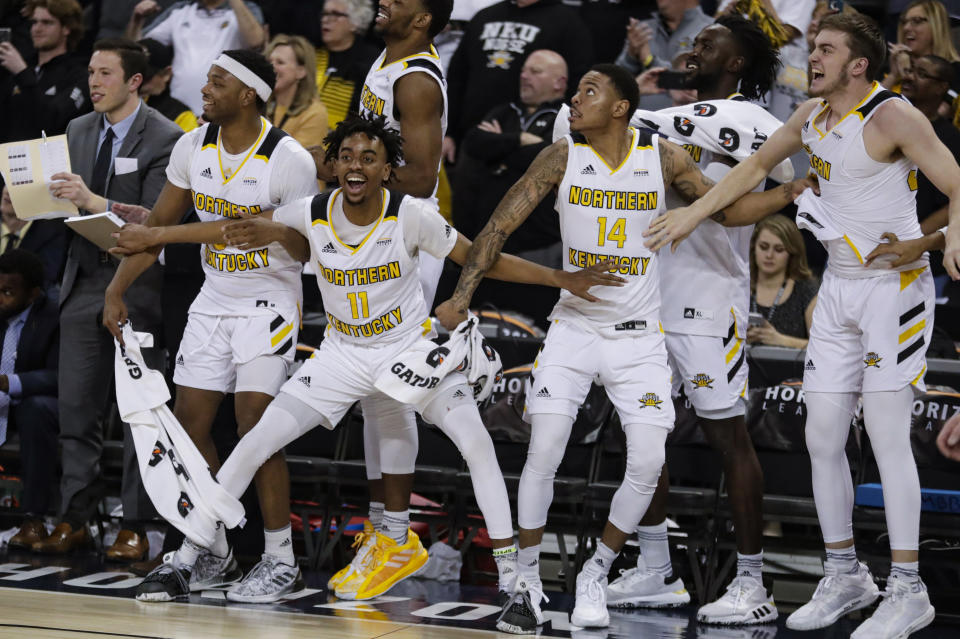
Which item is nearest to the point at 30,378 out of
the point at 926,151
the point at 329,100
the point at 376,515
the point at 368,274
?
the point at 376,515

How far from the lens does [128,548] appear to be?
6.38 metres

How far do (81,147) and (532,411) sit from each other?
3.02 m

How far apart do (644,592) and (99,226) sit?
2.94m

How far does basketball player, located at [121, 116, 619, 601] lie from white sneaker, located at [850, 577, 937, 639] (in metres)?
1.47

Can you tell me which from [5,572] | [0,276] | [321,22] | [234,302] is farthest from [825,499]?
[321,22]

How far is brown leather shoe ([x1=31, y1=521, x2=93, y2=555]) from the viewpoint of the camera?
6547mm

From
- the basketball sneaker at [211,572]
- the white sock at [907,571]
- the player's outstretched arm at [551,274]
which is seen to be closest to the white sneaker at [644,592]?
the white sock at [907,571]

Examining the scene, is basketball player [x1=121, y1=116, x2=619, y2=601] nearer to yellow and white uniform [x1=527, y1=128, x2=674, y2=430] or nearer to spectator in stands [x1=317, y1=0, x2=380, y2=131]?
yellow and white uniform [x1=527, y1=128, x2=674, y2=430]

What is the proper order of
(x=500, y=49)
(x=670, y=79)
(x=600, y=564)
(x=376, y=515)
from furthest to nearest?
(x=500, y=49), (x=670, y=79), (x=376, y=515), (x=600, y=564)

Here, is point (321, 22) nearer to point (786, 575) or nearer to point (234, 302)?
point (234, 302)

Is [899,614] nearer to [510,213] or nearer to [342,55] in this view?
[510,213]

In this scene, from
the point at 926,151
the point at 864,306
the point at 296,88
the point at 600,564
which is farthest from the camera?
the point at 296,88

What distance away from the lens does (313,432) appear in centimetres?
705

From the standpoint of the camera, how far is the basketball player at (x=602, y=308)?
5.22m
